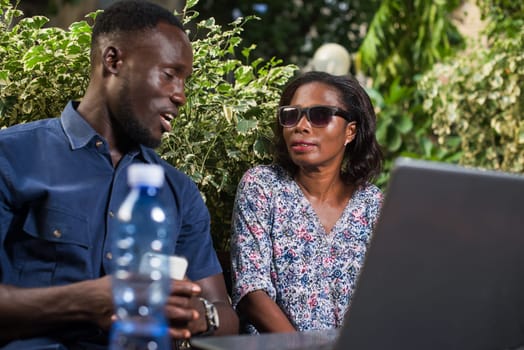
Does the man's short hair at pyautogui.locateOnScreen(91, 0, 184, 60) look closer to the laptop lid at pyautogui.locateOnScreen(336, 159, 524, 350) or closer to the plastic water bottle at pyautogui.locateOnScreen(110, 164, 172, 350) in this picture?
the plastic water bottle at pyautogui.locateOnScreen(110, 164, 172, 350)

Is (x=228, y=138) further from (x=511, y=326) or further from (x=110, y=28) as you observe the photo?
(x=511, y=326)

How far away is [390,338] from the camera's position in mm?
1287

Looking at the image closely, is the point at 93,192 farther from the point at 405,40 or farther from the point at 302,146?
the point at 405,40

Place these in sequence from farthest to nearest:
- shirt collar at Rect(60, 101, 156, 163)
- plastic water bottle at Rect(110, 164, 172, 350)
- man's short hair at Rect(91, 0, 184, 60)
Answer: man's short hair at Rect(91, 0, 184, 60)
shirt collar at Rect(60, 101, 156, 163)
plastic water bottle at Rect(110, 164, 172, 350)

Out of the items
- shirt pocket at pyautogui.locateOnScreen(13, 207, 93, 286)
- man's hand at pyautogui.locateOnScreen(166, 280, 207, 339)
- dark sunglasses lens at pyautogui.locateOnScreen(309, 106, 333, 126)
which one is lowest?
man's hand at pyautogui.locateOnScreen(166, 280, 207, 339)

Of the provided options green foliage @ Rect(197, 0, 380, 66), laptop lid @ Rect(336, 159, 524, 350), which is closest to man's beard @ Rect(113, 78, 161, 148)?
laptop lid @ Rect(336, 159, 524, 350)

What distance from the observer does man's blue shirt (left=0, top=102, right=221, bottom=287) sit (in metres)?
1.99

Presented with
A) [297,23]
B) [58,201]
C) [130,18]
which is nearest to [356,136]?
[130,18]

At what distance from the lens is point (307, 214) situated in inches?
111

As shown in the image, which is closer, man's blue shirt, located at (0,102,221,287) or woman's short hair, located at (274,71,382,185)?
man's blue shirt, located at (0,102,221,287)

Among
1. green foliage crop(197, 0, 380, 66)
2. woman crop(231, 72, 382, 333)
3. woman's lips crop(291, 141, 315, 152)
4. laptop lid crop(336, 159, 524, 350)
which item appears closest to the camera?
laptop lid crop(336, 159, 524, 350)

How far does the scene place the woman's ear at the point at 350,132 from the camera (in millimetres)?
3000

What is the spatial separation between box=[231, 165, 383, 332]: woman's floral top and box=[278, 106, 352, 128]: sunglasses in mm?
213

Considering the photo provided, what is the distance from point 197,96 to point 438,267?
1.86 m
